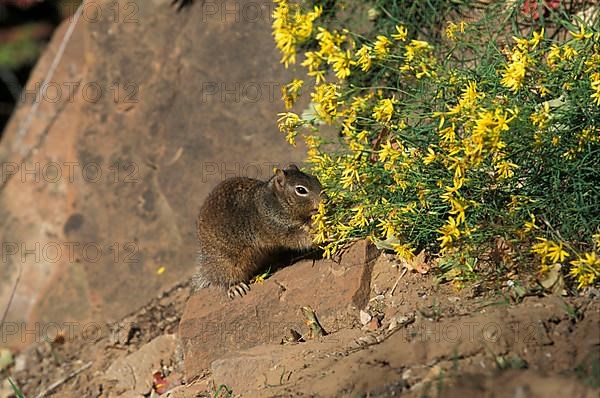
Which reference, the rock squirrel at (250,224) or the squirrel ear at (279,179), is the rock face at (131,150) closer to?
the rock squirrel at (250,224)

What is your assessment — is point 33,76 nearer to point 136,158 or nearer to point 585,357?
point 136,158

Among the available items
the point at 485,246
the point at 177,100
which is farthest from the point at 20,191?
the point at 485,246

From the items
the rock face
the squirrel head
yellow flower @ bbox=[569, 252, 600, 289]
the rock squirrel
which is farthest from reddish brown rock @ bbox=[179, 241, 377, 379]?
the rock face

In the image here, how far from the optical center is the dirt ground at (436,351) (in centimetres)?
379

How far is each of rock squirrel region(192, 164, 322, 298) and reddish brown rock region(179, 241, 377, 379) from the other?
170mm

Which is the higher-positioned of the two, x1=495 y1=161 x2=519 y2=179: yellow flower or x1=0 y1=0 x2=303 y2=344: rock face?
x1=495 y1=161 x2=519 y2=179: yellow flower

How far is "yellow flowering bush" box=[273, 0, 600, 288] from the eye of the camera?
467 cm

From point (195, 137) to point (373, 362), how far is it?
4.21 meters

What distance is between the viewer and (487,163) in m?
4.92

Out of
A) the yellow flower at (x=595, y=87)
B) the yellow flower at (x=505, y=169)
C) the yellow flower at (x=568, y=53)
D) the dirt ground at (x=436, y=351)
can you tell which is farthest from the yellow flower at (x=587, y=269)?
the yellow flower at (x=568, y=53)

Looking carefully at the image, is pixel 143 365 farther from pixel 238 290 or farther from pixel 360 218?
pixel 360 218

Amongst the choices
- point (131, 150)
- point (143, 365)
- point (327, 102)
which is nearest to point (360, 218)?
point (327, 102)

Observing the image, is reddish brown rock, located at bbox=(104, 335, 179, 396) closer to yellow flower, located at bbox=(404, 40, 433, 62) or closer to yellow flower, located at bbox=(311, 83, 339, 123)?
yellow flower, located at bbox=(311, 83, 339, 123)

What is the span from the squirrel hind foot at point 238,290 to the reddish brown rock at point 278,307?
0.16ft
